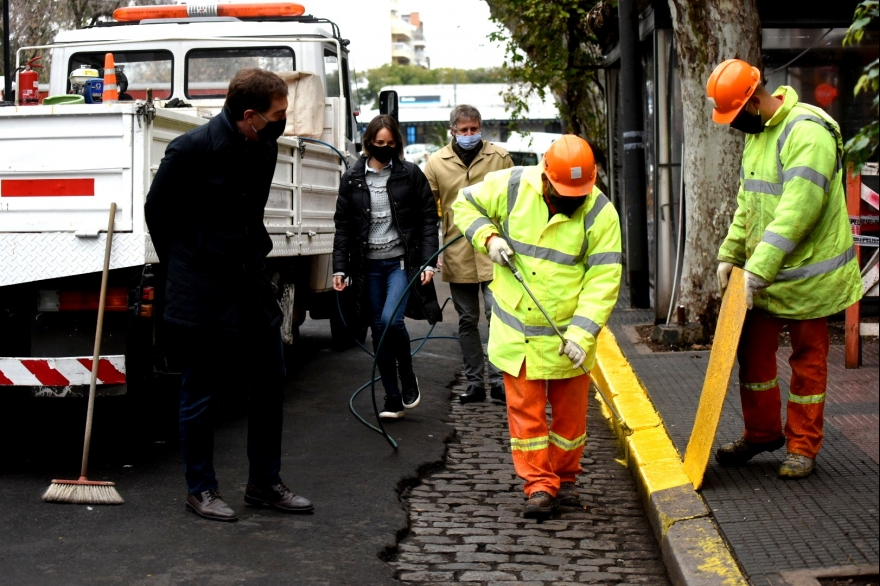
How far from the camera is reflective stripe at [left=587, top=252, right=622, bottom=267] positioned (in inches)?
196

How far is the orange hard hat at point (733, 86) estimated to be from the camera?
4914 millimetres

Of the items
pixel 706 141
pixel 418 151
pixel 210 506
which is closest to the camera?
pixel 210 506

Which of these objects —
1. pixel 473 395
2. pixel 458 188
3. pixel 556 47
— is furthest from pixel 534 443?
pixel 556 47

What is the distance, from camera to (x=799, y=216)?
15.6 ft

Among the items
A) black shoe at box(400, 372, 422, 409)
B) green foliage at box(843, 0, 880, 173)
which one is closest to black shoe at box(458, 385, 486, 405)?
black shoe at box(400, 372, 422, 409)

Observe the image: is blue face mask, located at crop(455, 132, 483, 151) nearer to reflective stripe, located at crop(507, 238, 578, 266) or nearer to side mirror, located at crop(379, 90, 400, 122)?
side mirror, located at crop(379, 90, 400, 122)

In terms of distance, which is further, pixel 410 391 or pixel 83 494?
pixel 410 391

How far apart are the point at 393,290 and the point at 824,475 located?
109 inches

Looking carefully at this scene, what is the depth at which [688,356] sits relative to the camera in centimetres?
842

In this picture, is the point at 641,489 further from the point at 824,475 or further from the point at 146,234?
the point at 146,234

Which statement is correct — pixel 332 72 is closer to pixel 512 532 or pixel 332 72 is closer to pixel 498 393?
pixel 498 393

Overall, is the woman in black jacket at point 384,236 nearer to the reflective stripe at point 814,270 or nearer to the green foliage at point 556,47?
the reflective stripe at point 814,270

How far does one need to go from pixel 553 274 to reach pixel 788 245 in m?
0.97

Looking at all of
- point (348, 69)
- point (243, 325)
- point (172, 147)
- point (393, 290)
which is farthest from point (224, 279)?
point (348, 69)
